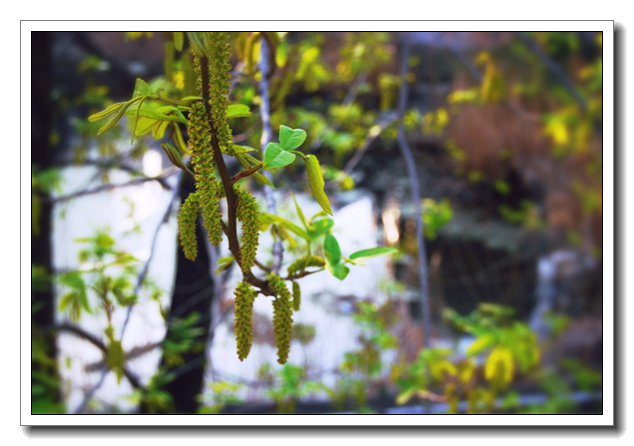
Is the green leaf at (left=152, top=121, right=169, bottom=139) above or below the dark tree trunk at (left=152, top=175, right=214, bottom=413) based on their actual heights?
above

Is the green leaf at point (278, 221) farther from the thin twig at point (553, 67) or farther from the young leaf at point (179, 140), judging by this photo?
the thin twig at point (553, 67)

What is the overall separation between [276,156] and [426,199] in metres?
0.84

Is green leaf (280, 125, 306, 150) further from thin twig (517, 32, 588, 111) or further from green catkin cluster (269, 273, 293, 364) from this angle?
thin twig (517, 32, 588, 111)

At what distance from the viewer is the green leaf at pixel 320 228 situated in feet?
1.61

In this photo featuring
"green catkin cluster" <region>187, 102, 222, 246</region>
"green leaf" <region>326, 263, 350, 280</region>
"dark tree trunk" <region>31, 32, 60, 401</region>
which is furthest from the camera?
"dark tree trunk" <region>31, 32, 60, 401</region>

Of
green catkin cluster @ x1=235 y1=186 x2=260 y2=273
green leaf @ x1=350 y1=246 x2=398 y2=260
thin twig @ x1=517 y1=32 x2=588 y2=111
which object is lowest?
green leaf @ x1=350 y1=246 x2=398 y2=260

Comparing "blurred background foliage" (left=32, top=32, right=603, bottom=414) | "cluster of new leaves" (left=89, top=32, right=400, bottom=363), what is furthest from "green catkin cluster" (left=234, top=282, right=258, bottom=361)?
"blurred background foliage" (left=32, top=32, right=603, bottom=414)

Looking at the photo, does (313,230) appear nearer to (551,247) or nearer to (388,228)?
(388,228)

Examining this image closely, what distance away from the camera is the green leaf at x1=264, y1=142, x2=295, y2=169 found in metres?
0.35

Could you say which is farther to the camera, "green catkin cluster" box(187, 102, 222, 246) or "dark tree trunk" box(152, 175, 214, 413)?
"dark tree trunk" box(152, 175, 214, 413)

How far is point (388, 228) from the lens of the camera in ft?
3.63

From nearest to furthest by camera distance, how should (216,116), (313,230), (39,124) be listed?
(216,116)
(313,230)
(39,124)
